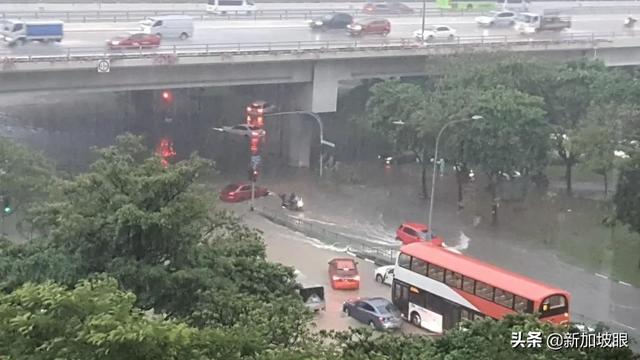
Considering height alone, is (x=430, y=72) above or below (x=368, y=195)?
above

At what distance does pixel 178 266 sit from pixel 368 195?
36.3ft

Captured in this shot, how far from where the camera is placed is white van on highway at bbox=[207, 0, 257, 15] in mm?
26828

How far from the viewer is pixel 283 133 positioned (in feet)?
76.4

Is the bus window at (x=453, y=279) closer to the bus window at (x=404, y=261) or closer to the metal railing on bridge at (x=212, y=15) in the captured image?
the bus window at (x=404, y=261)

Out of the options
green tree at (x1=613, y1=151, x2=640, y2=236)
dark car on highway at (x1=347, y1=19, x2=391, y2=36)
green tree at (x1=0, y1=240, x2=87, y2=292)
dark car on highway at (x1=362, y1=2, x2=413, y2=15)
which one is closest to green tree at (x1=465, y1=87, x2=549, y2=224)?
green tree at (x1=613, y1=151, x2=640, y2=236)

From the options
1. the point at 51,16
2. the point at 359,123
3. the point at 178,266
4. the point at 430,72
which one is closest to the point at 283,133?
the point at 359,123

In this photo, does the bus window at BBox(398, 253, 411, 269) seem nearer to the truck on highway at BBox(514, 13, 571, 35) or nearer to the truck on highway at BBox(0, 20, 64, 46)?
the truck on highway at BBox(0, 20, 64, 46)

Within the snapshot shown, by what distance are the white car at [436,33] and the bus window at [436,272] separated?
40.6ft

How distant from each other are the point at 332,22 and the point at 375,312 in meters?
13.8

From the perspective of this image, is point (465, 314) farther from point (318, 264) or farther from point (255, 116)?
point (255, 116)

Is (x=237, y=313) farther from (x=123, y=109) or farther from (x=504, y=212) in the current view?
(x=123, y=109)

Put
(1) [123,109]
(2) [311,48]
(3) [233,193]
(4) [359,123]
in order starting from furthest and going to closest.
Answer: (1) [123,109] → (4) [359,123] → (2) [311,48] → (3) [233,193]

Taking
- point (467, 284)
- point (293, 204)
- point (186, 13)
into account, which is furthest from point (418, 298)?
point (186, 13)

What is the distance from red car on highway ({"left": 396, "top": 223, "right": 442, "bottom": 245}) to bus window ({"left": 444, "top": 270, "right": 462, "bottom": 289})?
12.7 ft
